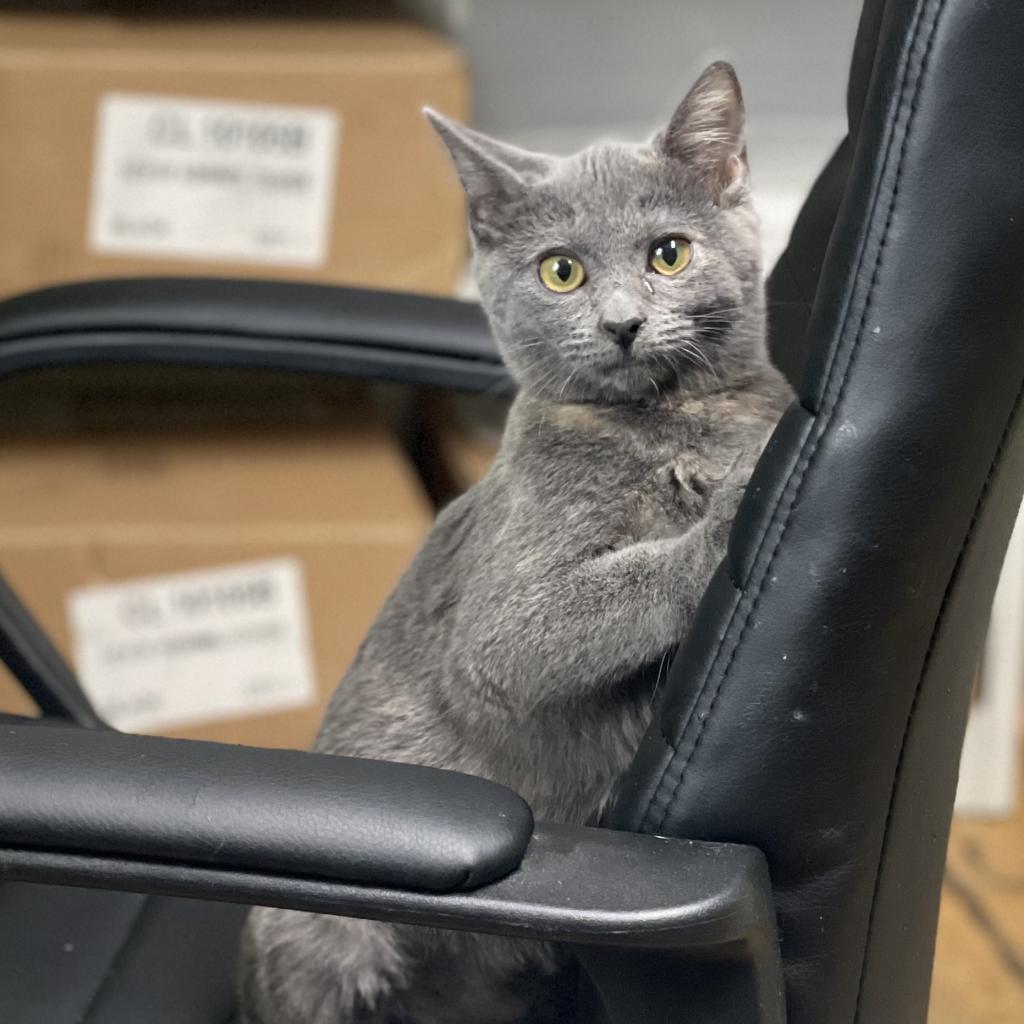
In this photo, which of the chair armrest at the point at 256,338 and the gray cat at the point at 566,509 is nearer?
the gray cat at the point at 566,509

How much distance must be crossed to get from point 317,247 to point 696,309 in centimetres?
84

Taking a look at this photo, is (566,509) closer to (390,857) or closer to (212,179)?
(390,857)

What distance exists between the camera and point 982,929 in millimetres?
1610

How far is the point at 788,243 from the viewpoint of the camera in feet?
2.81

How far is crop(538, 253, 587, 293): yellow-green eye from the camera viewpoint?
792 mm

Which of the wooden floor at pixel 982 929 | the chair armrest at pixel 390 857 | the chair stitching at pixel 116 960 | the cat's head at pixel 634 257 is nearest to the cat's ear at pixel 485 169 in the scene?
the cat's head at pixel 634 257

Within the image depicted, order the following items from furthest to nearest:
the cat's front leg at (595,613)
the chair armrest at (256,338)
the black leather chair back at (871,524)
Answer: the chair armrest at (256,338), the cat's front leg at (595,613), the black leather chair back at (871,524)

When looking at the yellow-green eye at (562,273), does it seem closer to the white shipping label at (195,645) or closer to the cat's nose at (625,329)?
the cat's nose at (625,329)

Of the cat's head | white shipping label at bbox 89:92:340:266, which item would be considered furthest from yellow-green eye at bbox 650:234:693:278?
white shipping label at bbox 89:92:340:266

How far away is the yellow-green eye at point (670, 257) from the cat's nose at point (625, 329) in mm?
42

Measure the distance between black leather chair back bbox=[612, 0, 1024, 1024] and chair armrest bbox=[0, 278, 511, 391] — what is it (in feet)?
1.48

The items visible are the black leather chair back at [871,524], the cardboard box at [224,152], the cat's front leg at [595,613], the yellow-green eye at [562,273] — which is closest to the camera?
the black leather chair back at [871,524]

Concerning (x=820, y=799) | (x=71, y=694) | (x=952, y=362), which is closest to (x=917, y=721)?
(x=820, y=799)

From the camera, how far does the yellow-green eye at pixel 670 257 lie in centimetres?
77
